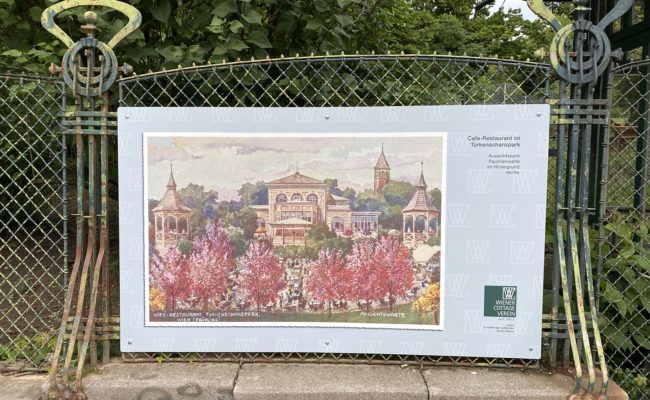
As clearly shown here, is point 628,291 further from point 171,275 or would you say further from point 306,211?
point 171,275

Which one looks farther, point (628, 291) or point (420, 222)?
point (628, 291)

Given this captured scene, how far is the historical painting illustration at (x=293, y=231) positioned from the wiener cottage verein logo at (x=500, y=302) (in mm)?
289

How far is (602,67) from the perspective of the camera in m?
2.87

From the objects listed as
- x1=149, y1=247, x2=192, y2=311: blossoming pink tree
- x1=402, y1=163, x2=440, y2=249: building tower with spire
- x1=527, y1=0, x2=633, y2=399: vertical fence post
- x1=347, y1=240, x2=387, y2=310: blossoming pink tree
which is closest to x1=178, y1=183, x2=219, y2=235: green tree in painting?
x1=149, y1=247, x2=192, y2=311: blossoming pink tree

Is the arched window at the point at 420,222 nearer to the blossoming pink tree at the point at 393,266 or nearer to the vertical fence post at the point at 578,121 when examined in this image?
the blossoming pink tree at the point at 393,266

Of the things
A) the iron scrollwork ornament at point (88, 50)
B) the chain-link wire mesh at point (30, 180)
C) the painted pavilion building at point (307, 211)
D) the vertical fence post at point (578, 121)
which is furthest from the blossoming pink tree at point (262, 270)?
the vertical fence post at point (578, 121)

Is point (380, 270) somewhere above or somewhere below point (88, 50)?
below

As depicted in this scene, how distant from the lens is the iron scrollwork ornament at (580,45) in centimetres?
286

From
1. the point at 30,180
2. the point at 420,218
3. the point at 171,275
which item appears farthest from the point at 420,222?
the point at 30,180

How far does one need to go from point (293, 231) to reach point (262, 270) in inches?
12.3

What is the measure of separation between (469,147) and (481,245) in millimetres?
595

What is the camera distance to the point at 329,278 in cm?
309

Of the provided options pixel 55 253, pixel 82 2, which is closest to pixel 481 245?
pixel 82 2

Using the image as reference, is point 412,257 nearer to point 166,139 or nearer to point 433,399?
point 433,399
